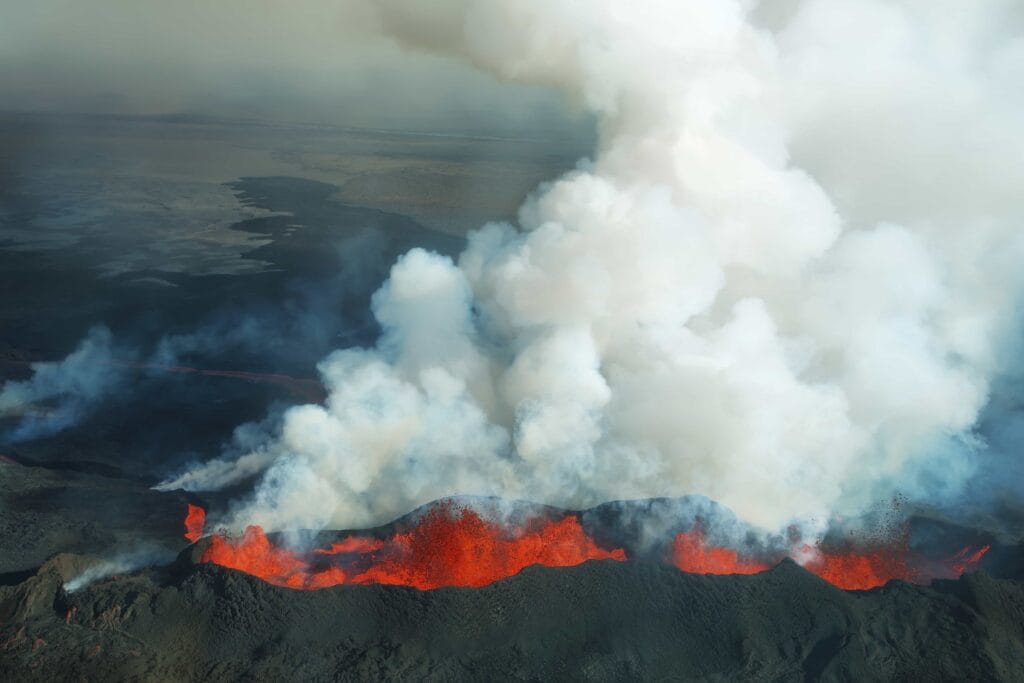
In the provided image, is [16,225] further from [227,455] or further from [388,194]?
[227,455]

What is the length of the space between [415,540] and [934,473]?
1244 cm

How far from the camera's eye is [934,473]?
20141mm

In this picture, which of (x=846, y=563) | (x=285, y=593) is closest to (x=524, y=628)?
(x=285, y=593)

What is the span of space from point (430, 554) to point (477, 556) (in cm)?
85

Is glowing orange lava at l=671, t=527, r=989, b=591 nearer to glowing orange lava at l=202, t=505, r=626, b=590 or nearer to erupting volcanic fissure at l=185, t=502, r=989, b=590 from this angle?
erupting volcanic fissure at l=185, t=502, r=989, b=590

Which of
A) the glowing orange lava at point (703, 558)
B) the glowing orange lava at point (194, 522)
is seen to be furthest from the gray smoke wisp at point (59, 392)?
the glowing orange lava at point (703, 558)

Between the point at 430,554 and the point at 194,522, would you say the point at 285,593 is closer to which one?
the point at 430,554

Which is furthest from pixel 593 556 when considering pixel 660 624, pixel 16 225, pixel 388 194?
pixel 388 194

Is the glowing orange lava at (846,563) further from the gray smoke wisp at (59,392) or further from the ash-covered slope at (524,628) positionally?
the gray smoke wisp at (59,392)

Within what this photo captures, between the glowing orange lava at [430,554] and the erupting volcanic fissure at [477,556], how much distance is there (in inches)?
0.7

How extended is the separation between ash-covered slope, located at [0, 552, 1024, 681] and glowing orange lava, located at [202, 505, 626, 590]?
0.85 meters

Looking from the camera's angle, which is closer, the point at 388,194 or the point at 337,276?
the point at 337,276

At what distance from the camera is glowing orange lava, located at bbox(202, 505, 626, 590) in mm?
14805

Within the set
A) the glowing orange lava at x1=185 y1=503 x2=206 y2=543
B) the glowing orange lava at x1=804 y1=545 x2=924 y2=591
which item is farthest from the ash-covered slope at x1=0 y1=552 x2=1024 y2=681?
the glowing orange lava at x1=185 y1=503 x2=206 y2=543
